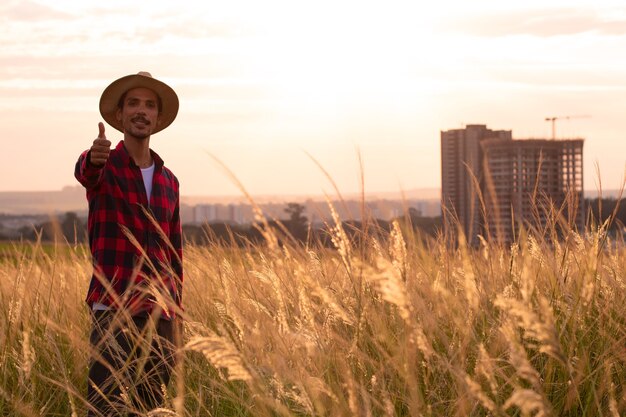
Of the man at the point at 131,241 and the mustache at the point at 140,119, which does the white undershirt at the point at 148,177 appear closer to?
the man at the point at 131,241

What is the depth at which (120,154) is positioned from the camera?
4.11 meters

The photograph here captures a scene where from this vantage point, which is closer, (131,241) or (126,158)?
(131,241)

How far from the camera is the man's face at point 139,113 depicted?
4.15 m

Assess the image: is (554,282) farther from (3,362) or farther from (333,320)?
(3,362)

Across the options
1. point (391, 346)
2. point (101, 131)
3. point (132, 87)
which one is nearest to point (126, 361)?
point (101, 131)

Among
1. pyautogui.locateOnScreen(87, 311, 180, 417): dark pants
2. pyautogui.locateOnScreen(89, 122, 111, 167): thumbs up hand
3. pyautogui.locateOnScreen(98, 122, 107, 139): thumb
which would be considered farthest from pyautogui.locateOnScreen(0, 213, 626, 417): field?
pyautogui.locateOnScreen(98, 122, 107, 139): thumb

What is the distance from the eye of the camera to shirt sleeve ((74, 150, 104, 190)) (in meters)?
3.74

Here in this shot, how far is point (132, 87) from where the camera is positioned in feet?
14.3

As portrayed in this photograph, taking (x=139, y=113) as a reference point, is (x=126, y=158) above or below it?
below

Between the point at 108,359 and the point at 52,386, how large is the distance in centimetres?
50

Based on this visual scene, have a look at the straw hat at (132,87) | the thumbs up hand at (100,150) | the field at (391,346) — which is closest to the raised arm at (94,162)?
the thumbs up hand at (100,150)

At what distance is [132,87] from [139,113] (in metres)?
0.26

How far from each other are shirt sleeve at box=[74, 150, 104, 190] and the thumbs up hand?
0.08 m

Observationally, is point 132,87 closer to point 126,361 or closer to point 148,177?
point 148,177
